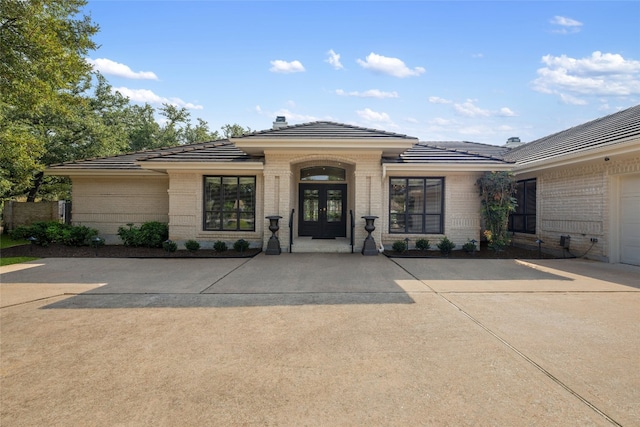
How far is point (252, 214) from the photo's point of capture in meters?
12.1

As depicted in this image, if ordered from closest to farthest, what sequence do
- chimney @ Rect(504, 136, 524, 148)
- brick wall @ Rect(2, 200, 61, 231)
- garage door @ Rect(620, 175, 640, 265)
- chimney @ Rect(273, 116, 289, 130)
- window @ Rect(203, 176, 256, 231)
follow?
garage door @ Rect(620, 175, 640, 265) < window @ Rect(203, 176, 256, 231) < chimney @ Rect(273, 116, 289, 130) < brick wall @ Rect(2, 200, 61, 231) < chimney @ Rect(504, 136, 524, 148)

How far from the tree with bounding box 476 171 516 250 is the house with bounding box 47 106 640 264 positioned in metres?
0.38

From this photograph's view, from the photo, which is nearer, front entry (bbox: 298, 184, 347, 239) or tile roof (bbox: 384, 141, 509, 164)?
tile roof (bbox: 384, 141, 509, 164)

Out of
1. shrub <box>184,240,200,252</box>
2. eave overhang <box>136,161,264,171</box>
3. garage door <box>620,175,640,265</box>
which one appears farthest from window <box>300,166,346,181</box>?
garage door <box>620,175,640,265</box>

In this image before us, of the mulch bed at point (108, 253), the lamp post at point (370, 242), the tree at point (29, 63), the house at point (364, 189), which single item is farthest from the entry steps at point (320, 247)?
the tree at point (29, 63)

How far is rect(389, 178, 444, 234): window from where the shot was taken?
39.0 ft

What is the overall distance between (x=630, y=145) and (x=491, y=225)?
4124 millimetres

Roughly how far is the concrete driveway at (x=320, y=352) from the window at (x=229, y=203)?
5057mm

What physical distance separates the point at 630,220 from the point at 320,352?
10345 mm

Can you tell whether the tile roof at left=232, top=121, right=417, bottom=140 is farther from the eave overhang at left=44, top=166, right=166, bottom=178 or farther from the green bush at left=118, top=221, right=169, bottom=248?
the eave overhang at left=44, top=166, right=166, bottom=178

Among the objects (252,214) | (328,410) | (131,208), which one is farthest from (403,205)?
(131,208)

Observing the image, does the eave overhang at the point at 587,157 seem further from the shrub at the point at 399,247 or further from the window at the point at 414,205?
the shrub at the point at 399,247

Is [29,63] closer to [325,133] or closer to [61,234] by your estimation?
[61,234]

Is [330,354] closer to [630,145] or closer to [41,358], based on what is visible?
[41,358]
